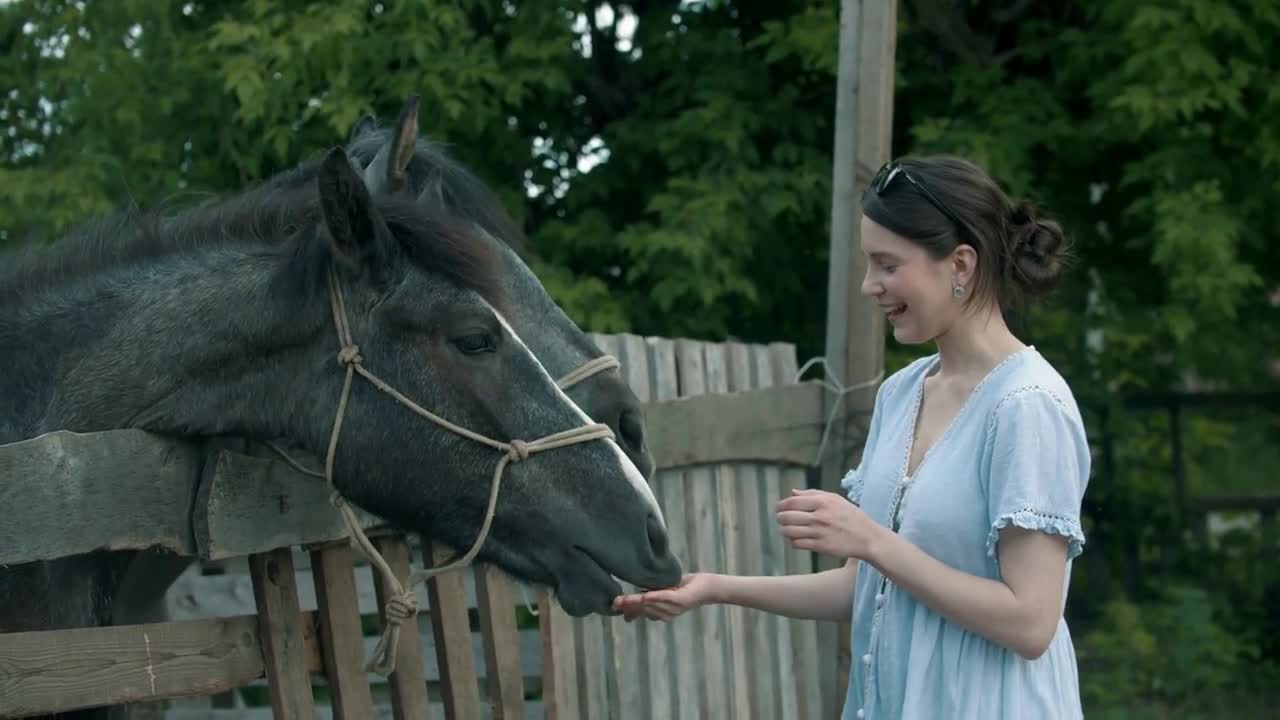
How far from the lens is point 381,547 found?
359cm

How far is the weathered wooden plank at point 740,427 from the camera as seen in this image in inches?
177

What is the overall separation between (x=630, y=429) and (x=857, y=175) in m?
1.78

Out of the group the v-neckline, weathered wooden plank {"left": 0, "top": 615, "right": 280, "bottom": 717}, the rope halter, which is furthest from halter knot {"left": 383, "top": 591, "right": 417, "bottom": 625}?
the v-neckline

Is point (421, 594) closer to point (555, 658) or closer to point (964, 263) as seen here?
point (555, 658)

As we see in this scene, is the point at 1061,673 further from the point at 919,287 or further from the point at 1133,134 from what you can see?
the point at 1133,134

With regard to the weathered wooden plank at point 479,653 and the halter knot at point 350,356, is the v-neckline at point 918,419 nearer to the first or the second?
the halter knot at point 350,356

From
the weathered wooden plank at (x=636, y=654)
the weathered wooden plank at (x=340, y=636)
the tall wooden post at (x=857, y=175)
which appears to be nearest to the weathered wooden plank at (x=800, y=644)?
the tall wooden post at (x=857, y=175)

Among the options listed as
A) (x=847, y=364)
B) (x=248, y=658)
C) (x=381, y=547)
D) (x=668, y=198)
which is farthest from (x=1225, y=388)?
(x=248, y=658)

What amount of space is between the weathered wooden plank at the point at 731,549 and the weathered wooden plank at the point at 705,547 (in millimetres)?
18

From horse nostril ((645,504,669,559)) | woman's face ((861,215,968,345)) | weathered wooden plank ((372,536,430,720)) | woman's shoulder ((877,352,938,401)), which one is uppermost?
woman's face ((861,215,968,345))

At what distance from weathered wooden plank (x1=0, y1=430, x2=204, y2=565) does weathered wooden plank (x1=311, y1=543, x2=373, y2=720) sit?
41cm

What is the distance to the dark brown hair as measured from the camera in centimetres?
267

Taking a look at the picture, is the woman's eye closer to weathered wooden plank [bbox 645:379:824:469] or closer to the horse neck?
the horse neck

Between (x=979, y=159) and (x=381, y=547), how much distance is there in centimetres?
387
